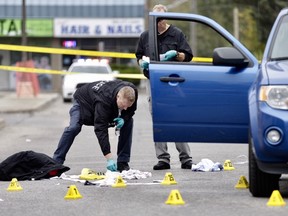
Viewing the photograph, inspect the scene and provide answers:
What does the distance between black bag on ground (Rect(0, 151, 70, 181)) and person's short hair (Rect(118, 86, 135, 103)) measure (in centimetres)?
124

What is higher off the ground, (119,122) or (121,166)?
(119,122)

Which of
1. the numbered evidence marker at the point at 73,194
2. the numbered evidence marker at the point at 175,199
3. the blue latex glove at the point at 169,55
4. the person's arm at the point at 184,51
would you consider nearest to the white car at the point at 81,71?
the person's arm at the point at 184,51

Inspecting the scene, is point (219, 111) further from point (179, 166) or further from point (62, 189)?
point (179, 166)

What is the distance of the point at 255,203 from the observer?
8.73m

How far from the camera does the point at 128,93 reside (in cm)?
1063

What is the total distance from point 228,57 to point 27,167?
9.50 ft

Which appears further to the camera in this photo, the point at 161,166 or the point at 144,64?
the point at 161,166

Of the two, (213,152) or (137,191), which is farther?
(213,152)

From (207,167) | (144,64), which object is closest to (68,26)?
(207,167)

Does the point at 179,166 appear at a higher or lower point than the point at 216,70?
lower

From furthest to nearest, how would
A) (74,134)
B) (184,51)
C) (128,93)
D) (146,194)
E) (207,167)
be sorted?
1. (184,51)
2. (74,134)
3. (207,167)
4. (128,93)
5. (146,194)

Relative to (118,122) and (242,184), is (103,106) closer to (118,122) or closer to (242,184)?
(118,122)

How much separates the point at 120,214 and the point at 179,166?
14.4 ft

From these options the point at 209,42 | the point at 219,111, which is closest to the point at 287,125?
the point at 219,111
